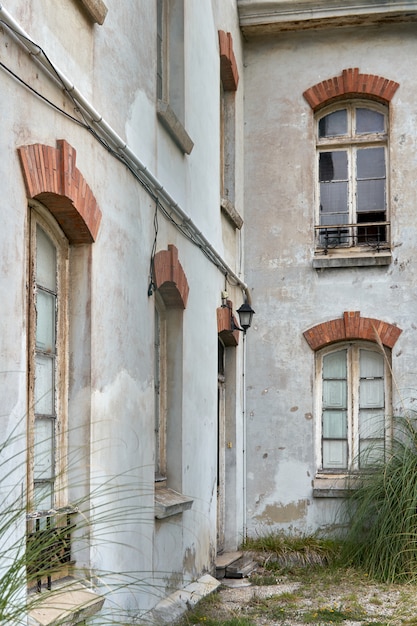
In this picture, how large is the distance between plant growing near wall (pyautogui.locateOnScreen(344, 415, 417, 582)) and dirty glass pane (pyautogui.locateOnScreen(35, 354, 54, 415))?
5048 mm

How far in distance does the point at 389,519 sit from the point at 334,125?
5.30 m

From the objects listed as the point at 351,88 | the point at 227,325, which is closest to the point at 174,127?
the point at 227,325

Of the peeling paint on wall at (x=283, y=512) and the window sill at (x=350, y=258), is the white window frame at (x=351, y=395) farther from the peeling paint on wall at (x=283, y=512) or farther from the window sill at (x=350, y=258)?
the window sill at (x=350, y=258)

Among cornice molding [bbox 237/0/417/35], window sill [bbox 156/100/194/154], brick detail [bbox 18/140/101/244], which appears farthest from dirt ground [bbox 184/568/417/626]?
cornice molding [bbox 237/0/417/35]

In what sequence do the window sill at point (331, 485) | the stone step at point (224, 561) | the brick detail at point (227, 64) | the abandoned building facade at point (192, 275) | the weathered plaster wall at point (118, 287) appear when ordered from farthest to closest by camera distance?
the window sill at point (331, 485) → the brick detail at point (227, 64) → the stone step at point (224, 561) → the abandoned building facade at point (192, 275) → the weathered plaster wall at point (118, 287)

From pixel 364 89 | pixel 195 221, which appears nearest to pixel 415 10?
pixel 364 89

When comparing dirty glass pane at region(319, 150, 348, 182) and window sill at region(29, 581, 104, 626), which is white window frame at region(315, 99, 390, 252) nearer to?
dirty glass pane at region(319, 150, 348, 182)

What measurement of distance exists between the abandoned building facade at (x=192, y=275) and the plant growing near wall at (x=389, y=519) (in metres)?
0.59

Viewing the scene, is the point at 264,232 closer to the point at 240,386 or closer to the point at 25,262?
the point at 240,386

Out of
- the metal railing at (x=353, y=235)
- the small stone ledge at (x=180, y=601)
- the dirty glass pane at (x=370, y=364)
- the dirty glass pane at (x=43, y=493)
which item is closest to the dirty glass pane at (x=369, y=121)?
the metal railing at (x=353, y=235)

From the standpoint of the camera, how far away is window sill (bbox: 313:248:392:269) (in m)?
11.9

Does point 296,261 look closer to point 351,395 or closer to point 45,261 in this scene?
point 351,395

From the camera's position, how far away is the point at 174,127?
8328mm

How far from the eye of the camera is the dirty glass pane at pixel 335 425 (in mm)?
12039
